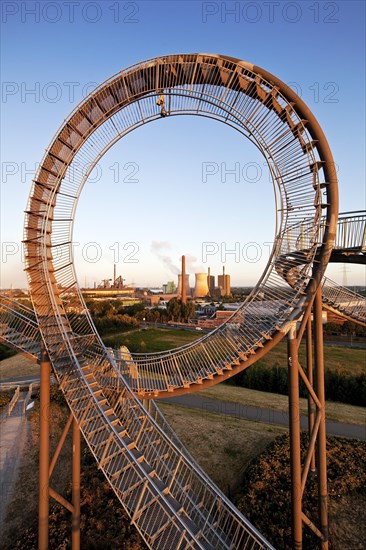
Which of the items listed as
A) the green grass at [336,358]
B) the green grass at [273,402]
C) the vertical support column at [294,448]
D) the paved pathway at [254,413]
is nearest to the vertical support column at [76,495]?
the vertical support column at [294,448]

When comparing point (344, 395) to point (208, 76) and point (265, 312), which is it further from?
point (208, 76)

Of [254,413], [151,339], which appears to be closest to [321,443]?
[254,413]

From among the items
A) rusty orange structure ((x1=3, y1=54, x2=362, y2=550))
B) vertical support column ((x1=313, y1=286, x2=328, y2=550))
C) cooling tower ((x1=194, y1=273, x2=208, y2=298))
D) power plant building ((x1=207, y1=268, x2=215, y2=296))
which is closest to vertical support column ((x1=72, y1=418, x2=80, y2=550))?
rusty orange structure ((x1=3, y1=54, x2=362, y2=550))

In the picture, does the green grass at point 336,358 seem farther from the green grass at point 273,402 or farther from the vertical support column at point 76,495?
the vertical support column at point 76,495

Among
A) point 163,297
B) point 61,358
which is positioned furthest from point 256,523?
point 163,297

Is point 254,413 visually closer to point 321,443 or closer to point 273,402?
point 273,402

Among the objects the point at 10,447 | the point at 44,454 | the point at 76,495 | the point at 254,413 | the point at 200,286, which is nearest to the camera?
the point at 44,454
